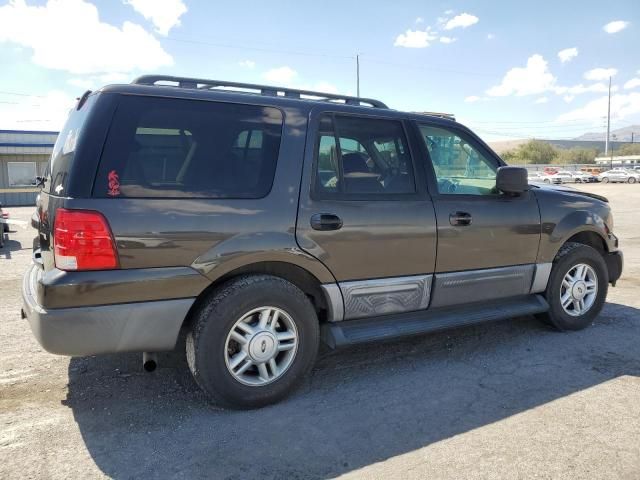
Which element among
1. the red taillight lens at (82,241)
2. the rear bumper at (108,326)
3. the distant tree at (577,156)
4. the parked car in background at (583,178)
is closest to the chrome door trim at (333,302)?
the rear bumper at (108,326)

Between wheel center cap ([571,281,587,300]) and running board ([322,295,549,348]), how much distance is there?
1.25 feet

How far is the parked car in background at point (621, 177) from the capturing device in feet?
175

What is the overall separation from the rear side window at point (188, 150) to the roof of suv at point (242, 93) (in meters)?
0.06

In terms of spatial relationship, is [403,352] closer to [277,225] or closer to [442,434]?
[442,434]

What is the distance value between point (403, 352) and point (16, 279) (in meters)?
5.69

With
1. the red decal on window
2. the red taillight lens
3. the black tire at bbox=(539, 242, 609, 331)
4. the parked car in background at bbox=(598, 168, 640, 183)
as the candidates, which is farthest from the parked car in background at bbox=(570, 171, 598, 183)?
the red taillight lens

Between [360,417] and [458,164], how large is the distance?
7.24 feet

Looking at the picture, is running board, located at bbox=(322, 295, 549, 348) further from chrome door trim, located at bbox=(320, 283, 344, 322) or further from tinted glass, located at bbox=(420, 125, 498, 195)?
tinted glass, located at bbox=(420, 125, 498, 195)

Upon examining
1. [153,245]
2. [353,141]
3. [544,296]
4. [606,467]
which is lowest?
[606,467]

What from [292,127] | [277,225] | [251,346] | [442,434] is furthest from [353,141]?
[442,434]

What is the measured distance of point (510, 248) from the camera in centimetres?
428

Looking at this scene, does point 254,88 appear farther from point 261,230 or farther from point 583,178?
point 583,178

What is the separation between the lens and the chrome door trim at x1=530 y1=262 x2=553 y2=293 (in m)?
4.51

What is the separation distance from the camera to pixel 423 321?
389 centimetres
